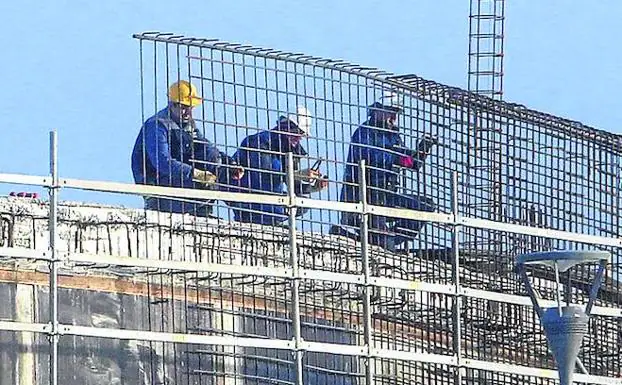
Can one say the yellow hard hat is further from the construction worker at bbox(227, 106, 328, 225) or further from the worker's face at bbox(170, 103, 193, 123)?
the construction worker at bbox(227, 106, 328, 225)

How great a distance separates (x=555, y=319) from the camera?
14078 millimetres

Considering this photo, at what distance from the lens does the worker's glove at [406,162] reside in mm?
17728

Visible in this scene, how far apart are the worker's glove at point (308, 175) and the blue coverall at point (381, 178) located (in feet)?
0.86

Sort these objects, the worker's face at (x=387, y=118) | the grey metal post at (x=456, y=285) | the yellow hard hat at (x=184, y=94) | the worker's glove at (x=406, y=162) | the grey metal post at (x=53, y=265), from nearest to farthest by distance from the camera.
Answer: the grey metal post at (x=53, y=265) < the grey metal post at (x=456, y=285) < the yellow hard hat at (x=184, y=94) < the worker's face at (x=387, y=118) < the worker's glove at (x=406, y=162)

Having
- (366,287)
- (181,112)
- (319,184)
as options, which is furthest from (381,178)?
(366,287)

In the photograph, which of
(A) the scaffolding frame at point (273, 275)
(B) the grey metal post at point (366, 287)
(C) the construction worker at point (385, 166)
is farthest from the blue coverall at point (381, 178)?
(B) the grey metal post at point (366, 287)

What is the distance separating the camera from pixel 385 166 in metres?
17.7

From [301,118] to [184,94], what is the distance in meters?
1.04

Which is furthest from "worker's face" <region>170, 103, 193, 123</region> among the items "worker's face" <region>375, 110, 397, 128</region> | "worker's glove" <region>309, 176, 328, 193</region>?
"worker's face" <region>375, 110, 397, 128</region>

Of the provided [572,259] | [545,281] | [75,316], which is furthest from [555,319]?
[545,281]

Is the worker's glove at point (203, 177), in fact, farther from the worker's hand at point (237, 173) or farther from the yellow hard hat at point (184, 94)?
the yellow hard hat at point (184, 94)

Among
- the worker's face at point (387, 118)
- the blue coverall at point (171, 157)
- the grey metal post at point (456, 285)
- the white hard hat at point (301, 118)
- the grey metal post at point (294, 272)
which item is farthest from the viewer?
the worker's face at point (387, 118)

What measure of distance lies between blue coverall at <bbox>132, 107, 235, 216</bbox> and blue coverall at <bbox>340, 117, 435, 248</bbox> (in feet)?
3.72

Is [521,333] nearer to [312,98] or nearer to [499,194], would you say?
[499,194]
